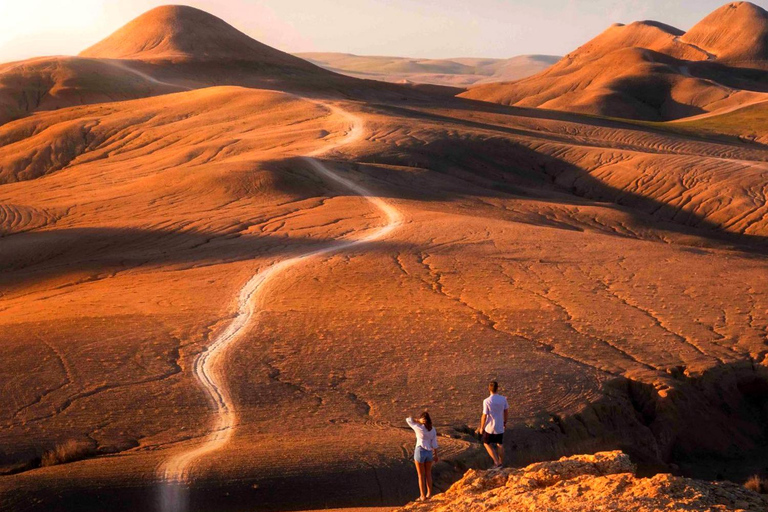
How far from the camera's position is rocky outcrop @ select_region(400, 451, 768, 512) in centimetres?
626

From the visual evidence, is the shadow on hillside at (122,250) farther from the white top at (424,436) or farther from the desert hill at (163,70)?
the desert hill at (163,70)

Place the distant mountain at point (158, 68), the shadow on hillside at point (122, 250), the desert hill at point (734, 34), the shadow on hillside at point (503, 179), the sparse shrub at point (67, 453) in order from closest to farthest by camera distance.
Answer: the sparse shrub at point (67, 453), the shadow on hillside at point (122, 250), the shadow on hillside at point (503, 179), the distant mountain at point (158, 68), the desert hill at point (734, 34)

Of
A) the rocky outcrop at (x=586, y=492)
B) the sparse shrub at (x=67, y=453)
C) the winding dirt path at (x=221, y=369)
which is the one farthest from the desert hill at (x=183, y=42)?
the rocky outcrop at (x=586, y=492)

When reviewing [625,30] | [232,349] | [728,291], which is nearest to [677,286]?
[728,291]

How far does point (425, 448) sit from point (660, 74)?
86.0 metres

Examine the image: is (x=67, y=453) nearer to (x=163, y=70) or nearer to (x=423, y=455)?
(x=423, y=455)

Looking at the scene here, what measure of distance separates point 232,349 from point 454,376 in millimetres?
3461

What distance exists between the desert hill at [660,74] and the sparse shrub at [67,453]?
72.7 meters

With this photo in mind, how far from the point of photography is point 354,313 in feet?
50.0

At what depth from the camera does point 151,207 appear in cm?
2553

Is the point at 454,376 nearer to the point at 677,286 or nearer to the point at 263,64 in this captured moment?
the point at 677,286

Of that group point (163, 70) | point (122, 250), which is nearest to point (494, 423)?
point (122, 250)

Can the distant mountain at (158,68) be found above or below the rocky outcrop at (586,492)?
above

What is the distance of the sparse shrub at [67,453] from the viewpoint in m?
9.77
